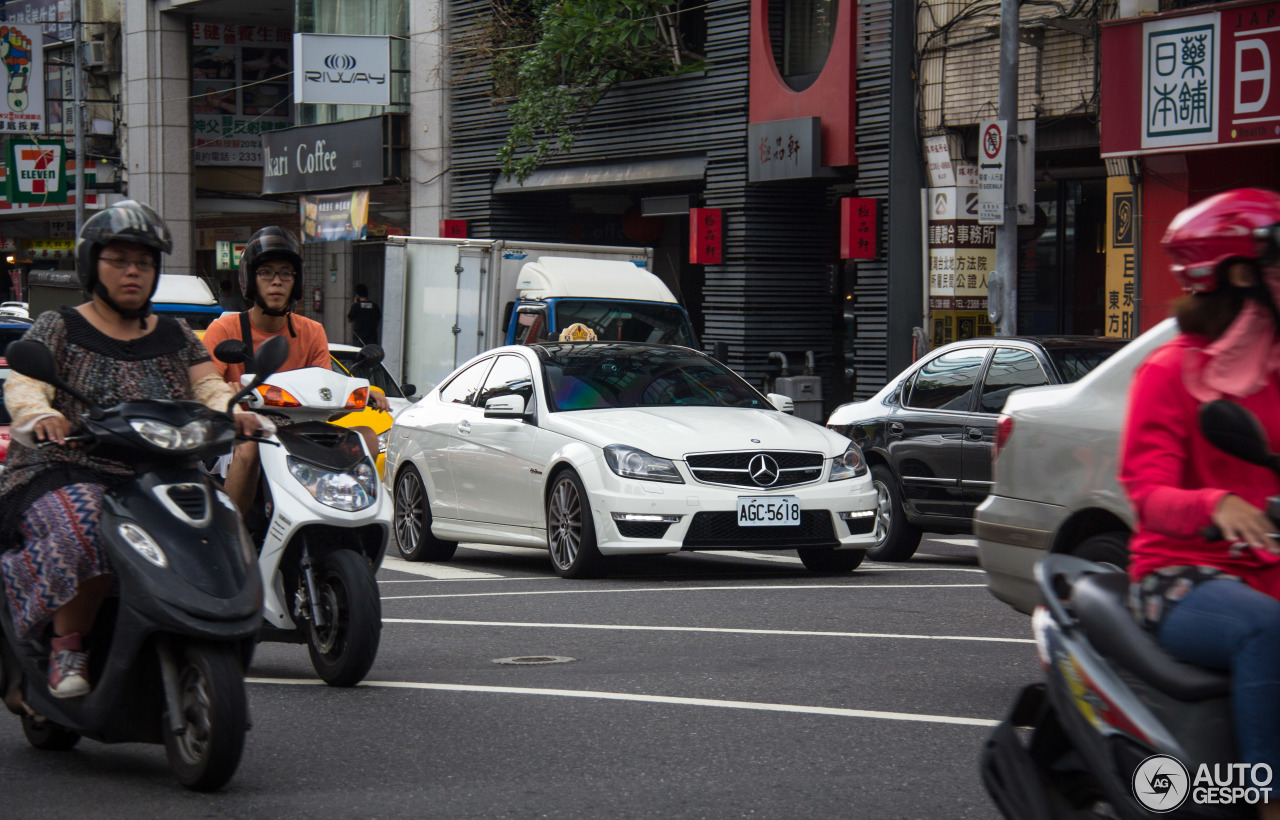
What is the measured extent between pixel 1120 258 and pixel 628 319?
512 centimetres

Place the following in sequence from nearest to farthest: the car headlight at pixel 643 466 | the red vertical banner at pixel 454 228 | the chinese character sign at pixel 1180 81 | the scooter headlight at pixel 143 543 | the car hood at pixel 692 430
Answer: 1. the scooter headlight at pixel 143 543
2. the car headlight at pixel 643 466
3. the car hood at pixel 692 430
4. the chinese character sign at pixel 1180 81
5. the red vertical banner at pixel 454 228

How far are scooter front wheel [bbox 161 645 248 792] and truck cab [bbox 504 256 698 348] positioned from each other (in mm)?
12561

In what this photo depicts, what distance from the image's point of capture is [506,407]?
11.1 metres

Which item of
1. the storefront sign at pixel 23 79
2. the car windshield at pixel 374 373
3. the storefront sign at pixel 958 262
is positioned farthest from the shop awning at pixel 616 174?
the storefront sign at pixel 23 79

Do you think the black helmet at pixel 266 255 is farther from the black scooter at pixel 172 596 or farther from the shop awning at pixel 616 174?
the shop awning at pixel 616 174

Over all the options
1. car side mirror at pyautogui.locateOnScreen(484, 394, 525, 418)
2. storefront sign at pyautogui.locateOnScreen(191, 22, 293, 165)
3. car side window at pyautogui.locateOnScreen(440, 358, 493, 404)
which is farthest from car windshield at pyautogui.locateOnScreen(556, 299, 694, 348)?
storefront sign at pyautogui.locateOnScreen(191, 22, 293, 165)

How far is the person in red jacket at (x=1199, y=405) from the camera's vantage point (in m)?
3.42

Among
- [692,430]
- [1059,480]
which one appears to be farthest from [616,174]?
[1059,480]

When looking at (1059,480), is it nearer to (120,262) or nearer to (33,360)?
(120,262)

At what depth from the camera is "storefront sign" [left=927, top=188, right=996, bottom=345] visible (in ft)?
63.5

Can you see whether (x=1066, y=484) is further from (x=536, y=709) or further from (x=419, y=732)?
(x=419, y=732)

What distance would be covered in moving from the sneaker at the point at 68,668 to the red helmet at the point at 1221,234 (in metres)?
3.36

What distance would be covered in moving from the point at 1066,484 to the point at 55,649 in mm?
3653

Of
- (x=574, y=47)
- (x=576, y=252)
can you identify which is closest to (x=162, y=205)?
(x=574, y=47)
